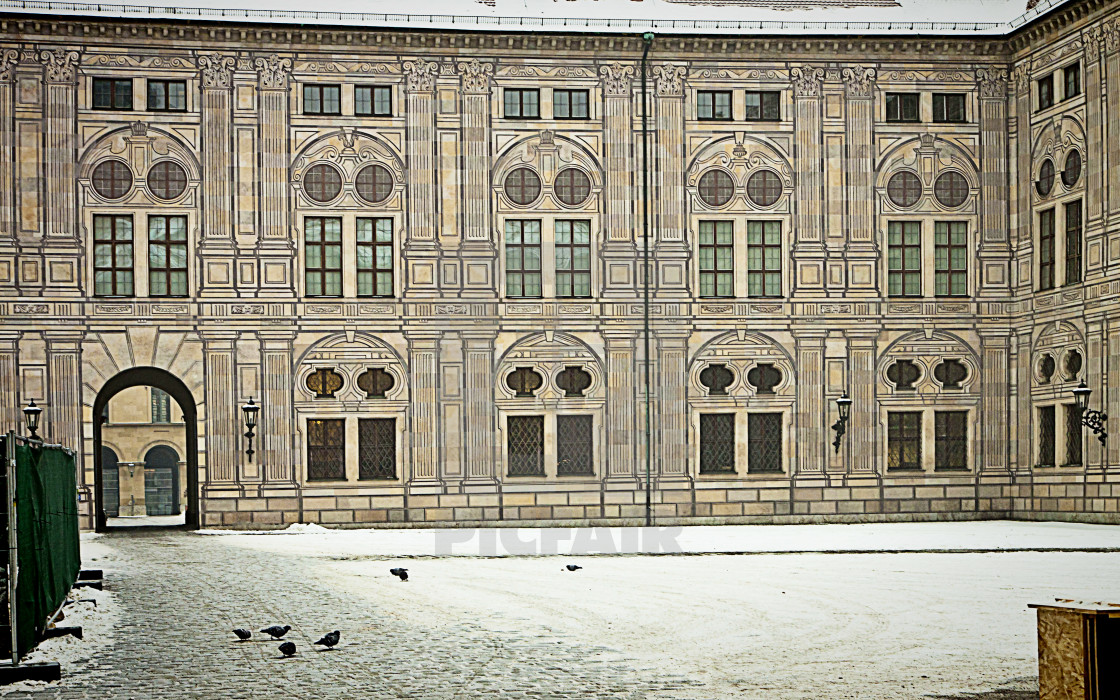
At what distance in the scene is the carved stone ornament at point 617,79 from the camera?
37.2m

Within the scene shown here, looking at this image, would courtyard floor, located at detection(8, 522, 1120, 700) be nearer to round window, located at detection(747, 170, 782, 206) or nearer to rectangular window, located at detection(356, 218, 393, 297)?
rectangular window, located at detection(356, 218, 393, 297)

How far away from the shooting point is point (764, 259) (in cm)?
3762

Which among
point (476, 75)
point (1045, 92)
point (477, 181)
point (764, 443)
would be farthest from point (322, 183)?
point (1045, 92)

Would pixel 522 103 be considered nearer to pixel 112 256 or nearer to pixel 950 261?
pixel 112 256

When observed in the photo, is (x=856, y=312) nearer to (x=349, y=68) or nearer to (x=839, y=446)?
(x=839, y=446)

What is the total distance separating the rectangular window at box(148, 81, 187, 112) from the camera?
118 ft

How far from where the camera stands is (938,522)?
3716 centimetres

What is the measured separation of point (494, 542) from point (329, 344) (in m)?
7.90

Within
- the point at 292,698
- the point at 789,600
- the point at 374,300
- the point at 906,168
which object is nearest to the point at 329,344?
the point at 374,300

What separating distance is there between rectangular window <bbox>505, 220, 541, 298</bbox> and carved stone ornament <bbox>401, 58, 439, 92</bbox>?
4058mm

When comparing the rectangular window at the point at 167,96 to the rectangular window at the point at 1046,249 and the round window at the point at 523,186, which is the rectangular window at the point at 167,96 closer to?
the round window at the point at 523,186

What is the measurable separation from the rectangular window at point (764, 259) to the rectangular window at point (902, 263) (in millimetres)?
2939

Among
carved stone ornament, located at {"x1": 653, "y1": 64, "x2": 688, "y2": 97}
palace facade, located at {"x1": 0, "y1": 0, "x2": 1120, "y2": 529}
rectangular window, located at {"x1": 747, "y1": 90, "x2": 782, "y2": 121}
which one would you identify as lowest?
palace facade, located at {"x1": 0, "y1": 0, "x2": 1120, "y2": 529}

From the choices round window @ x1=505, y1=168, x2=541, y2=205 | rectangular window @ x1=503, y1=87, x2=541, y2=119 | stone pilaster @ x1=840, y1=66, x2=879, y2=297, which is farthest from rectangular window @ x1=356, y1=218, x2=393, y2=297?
stone pilaster @ x1=840, y1=66, x2=879, y2=297
